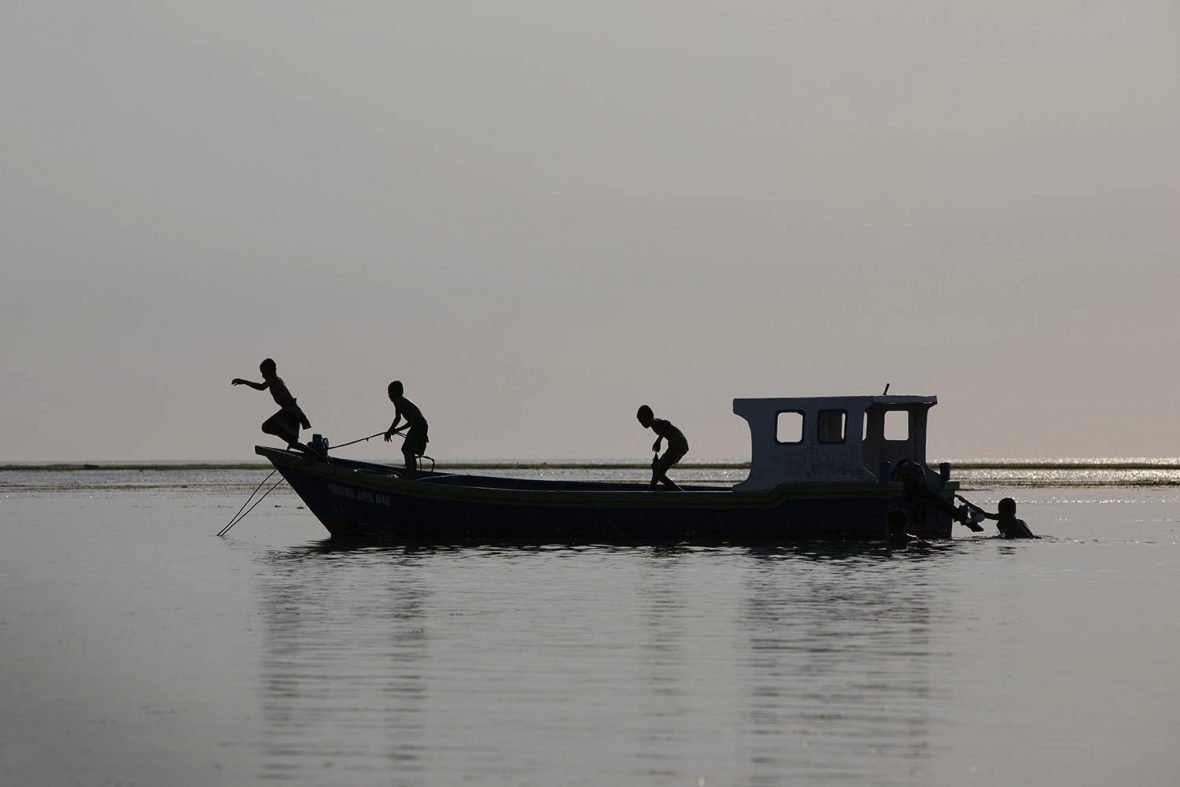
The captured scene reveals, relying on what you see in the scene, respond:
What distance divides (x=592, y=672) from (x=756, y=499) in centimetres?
1635

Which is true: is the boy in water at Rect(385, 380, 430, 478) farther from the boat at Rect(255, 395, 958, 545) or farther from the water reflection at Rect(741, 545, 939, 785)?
the water reflection at Rect(741, 545, 939, 785)

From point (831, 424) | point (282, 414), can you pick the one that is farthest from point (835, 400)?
point (282, 414)

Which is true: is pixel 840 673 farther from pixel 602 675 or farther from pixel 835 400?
pixel 835 400

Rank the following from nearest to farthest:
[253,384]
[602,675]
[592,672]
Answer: [602,675] < [592,672] < [253,384]

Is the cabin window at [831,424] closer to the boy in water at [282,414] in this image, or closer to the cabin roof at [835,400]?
the cabin roof at [835,400]

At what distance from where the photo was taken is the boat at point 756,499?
95.5 feet

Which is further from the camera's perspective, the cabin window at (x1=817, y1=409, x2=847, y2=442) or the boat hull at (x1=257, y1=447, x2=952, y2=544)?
the cabin window at (x1=817, y1=409, x2=847, y2=442)

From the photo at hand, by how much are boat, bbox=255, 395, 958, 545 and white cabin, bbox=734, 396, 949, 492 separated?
18 mm

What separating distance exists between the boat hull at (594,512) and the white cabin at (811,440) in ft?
1.22

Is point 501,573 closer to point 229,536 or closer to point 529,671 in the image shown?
point 529,671

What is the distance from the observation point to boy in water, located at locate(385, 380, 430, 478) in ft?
97.7

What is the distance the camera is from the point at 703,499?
2927 centimetres

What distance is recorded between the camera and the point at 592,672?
1305cm

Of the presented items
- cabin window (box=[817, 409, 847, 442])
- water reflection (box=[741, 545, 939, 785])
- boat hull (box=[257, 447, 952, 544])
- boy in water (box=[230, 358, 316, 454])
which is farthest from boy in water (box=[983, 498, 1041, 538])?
boy in water (box=[230, 358, 316, 454])
